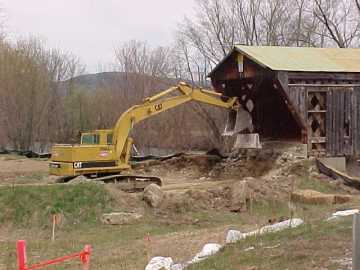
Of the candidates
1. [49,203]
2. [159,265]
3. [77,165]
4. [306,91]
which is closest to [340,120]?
[306,91]

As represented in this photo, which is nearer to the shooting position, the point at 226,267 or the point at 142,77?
the point at 226,267

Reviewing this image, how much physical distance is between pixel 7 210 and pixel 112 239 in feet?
12.4

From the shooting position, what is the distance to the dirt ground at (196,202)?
1338cm

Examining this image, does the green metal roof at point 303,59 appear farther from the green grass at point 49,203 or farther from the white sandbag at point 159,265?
the white sandbag at point 159,265

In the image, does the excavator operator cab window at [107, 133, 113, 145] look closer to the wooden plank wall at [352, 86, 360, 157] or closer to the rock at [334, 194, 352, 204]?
the rock at [334, 194, 352, 204]

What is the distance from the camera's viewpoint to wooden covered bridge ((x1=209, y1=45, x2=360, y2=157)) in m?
22.7

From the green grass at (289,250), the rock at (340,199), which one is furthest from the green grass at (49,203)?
the green grass at (289,250)

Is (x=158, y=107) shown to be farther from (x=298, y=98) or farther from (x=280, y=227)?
(x=280, y=227)

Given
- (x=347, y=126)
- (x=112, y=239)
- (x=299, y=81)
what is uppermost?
(x=299, y=81)

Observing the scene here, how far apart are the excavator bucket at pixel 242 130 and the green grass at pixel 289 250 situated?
15.0 meters

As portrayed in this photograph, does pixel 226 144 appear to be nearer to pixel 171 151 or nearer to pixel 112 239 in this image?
pixel 171 151

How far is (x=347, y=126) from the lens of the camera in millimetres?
23750

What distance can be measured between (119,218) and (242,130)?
9536mm

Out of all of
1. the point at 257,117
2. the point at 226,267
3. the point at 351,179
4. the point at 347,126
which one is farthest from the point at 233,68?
the point at 226,267
